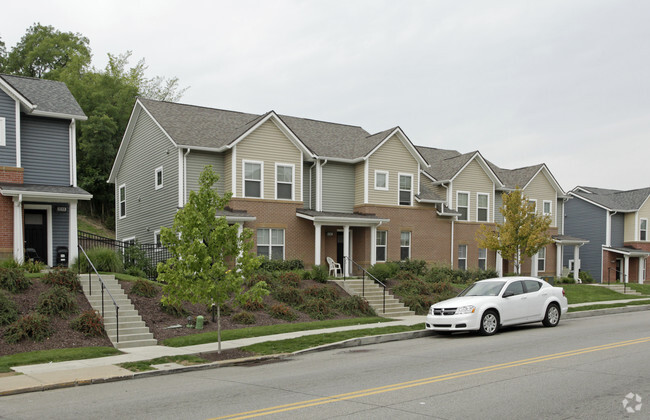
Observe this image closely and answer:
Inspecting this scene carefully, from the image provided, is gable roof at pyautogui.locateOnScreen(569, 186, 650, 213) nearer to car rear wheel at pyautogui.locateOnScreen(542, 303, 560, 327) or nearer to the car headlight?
car rear wheel at pyautogui.locateOnScreen(542, 303, 560, 327)

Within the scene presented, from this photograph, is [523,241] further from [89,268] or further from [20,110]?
[20,110]

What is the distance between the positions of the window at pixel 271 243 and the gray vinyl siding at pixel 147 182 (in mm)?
4021

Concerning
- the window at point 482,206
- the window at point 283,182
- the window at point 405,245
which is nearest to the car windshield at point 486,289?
the window at point 283,182

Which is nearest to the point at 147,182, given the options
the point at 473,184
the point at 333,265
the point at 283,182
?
the point at 283,182

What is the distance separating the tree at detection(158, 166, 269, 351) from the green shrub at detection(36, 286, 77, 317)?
3.96 m

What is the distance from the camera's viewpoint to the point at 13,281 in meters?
16.5

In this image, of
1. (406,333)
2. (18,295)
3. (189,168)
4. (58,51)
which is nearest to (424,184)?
(189,168)

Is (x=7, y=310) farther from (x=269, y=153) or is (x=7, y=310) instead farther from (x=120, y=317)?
(x=269, y=153)

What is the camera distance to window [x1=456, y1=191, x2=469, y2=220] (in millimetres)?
33094

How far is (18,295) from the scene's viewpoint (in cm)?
1627

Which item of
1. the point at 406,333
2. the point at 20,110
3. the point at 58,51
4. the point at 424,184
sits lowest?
the point at 406,333

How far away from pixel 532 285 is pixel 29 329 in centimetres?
1405

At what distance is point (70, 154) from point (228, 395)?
1643 centimetres

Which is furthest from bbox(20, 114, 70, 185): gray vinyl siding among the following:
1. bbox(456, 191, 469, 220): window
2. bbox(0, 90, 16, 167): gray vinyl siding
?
bbox(456, 191, 469, 220): window
